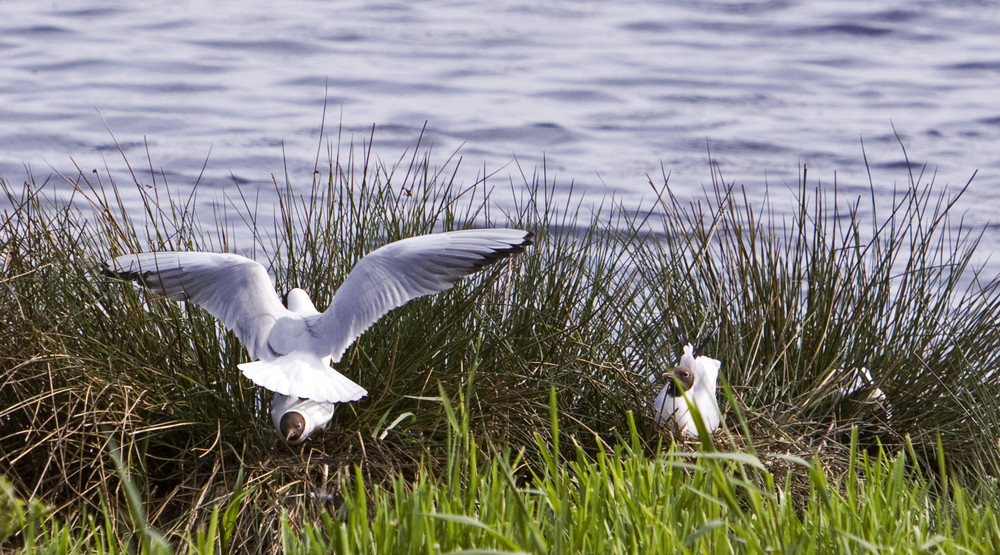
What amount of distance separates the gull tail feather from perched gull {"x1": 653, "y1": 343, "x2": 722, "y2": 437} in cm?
79

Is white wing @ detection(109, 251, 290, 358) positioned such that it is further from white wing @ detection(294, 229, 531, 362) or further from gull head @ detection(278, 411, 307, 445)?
gull head @ detection(278, 411, 307, 445)

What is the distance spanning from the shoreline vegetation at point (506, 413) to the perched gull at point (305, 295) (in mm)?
81

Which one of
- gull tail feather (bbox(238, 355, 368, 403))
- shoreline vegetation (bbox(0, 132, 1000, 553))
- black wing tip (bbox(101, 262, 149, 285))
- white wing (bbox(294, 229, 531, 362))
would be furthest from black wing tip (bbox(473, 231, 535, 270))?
black wing tip (bbox(101, 262, 149, 285))

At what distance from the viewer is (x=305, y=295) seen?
3303mm

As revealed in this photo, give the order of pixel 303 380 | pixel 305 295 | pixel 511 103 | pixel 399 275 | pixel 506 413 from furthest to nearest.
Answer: pixel 511 103
pixel 305 295
pixel 506 413
pixel 399 275
pixel 303 380

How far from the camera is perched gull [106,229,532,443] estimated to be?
2.97 m

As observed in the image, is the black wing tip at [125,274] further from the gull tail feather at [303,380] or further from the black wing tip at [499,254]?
the black wing tip at [499,254]

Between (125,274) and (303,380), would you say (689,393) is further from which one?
(125,274)

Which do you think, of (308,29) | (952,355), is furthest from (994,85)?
(952,355)

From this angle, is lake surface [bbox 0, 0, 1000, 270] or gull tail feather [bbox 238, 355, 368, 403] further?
lake surface [bbox 0, 0, 1000, 270]

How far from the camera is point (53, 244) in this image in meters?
3.27

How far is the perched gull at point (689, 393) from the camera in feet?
10.7

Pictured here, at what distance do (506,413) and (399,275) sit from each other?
42 centimetres

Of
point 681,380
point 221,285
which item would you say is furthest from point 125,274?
point 681,380
